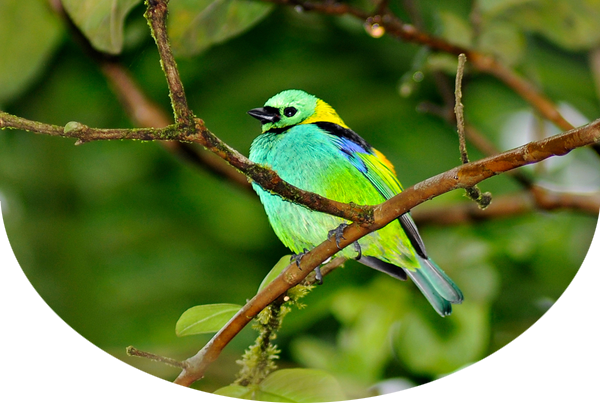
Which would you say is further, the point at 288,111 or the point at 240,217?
the point at 240,217

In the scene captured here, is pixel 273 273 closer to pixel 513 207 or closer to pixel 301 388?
pixel 301 388

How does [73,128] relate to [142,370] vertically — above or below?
below

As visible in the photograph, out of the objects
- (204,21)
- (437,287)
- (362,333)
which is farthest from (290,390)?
(362,333)

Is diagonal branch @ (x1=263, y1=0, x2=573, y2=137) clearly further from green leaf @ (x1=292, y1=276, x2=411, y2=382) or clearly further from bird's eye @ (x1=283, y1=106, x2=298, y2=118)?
green leaf @ (x1=292, y1=276, x2=411, y2=382)

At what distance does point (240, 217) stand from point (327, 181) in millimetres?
2535

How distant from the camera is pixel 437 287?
9.94ft

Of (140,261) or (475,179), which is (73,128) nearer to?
(475,179)

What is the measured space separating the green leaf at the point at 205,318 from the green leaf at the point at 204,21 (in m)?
1.51

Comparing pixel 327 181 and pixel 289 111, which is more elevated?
pixel 289 111

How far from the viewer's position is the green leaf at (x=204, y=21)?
3070mm

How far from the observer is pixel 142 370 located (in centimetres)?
443

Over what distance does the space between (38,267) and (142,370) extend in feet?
4.30

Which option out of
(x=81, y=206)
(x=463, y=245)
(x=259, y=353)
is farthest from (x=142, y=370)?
(x=259, y=353)

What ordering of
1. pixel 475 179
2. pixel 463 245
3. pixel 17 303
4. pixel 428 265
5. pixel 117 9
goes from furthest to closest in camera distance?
1. pixel 17 303
2. pixel 463 245
3. pixel 428 265
4. pixel 117 9
5. pixel 475 179
